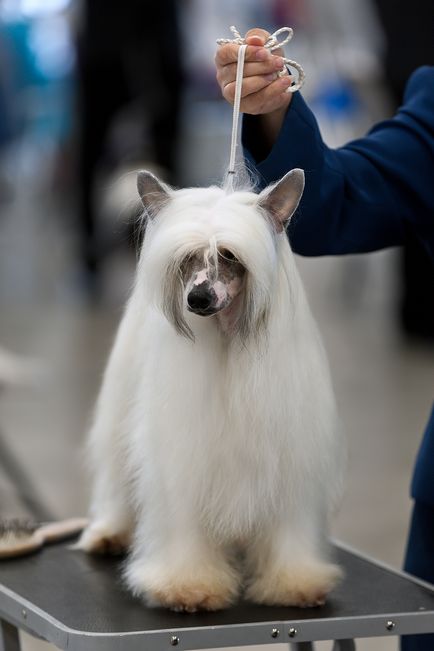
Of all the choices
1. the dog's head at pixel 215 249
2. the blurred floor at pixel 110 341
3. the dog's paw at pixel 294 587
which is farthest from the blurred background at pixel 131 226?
the dog's head at pixel 215 249

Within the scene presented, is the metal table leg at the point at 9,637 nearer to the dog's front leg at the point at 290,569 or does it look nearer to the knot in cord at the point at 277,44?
the dog's front leg at the point at 290,569

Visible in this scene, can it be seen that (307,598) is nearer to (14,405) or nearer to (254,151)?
(254,151)

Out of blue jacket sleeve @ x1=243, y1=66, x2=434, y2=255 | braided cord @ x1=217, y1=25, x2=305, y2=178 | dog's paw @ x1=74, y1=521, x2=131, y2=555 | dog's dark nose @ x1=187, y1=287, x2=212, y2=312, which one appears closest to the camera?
dog's dark nose @ x1=187, y1=287, x2=212, y2=312

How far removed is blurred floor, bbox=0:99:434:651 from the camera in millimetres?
3586

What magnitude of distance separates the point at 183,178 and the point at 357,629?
5307mm

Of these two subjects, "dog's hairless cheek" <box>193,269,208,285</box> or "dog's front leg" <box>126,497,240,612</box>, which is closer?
"dog's hairless cheek" <box>193,269,208,285</box>

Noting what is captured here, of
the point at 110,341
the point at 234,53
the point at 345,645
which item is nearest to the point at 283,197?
the point at 234,53

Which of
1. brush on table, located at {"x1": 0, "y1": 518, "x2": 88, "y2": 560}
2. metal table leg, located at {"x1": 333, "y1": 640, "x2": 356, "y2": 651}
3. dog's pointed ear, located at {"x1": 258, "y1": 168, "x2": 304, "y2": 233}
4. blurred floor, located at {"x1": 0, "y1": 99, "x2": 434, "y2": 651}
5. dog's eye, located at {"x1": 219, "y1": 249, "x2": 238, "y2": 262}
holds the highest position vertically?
dog's pointed ear, located at {"x1": 258, "y1": 168, "x2": 304, "y2": 233}

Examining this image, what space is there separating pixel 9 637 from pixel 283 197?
2.23 ft

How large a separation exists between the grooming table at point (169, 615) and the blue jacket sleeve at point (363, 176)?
440 millimetres

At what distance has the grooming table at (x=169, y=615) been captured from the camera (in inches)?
53.6

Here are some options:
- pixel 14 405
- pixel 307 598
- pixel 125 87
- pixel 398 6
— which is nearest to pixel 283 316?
pixel 307 598

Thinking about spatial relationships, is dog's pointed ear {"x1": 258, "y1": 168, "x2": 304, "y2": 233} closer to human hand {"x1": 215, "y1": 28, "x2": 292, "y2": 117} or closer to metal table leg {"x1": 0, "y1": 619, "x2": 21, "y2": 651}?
human hand {"x1": 215, "y1": 28, "x2": 292, "y2": 117}

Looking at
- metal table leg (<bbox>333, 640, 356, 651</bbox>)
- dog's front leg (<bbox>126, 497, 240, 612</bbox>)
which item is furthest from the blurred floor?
metal table leg (<bbox>333, 640, 356, 651</bbox>)
